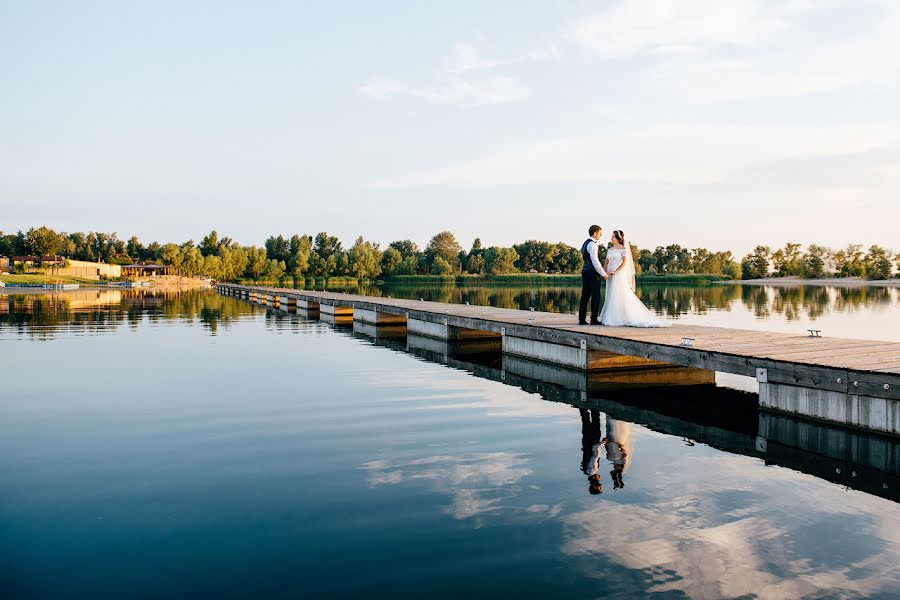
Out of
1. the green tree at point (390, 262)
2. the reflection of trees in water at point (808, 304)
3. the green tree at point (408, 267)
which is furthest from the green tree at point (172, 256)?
the reflection of trees in water at point (808, 304)

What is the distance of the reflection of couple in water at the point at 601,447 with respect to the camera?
7.89m

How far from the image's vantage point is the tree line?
132250mm

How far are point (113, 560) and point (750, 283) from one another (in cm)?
14757

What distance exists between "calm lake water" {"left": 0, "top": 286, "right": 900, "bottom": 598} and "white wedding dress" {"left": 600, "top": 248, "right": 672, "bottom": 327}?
263 cm

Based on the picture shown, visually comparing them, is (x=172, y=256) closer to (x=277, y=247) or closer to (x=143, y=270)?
(x=143, y=270)

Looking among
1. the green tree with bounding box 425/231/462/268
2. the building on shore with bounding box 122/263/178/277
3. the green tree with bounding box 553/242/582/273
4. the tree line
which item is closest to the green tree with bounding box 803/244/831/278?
the tree line

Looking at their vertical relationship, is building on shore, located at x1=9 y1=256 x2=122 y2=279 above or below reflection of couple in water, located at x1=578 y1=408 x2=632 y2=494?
above

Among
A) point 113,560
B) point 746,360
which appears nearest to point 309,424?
point 113,560

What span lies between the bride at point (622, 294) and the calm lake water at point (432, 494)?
106 inches

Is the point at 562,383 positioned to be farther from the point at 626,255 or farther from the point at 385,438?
the point at 385,438

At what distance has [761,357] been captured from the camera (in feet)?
35.5

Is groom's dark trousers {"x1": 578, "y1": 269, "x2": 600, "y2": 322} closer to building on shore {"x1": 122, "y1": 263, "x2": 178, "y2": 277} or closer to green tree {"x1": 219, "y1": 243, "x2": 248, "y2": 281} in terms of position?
green tree {"x1": 219, "y1": 243, "x2": 248, "y2": 281}

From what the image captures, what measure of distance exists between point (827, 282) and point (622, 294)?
13385cm

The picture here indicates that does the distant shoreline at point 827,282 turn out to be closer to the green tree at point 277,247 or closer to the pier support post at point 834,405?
the green tree at point 277,247
